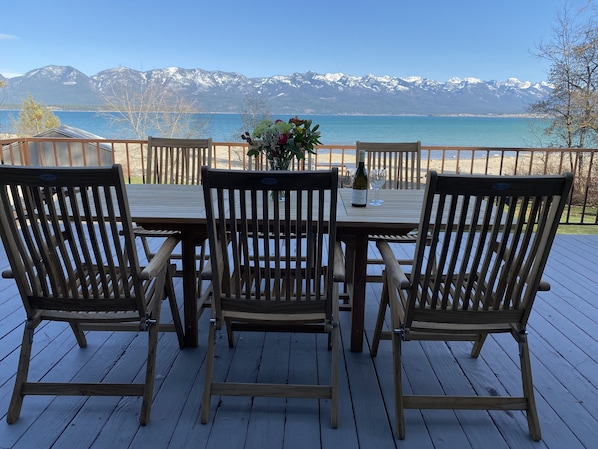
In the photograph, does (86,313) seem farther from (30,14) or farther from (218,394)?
(30,14)

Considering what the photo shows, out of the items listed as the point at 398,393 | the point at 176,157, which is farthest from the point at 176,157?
the point at 398,393

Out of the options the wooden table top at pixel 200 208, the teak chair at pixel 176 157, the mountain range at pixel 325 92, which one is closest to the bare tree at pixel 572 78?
the wooden table top at pixel 200 208

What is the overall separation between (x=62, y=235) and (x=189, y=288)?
668 millimetres

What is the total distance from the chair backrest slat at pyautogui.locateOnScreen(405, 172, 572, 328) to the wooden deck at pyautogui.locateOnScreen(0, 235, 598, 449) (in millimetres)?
441

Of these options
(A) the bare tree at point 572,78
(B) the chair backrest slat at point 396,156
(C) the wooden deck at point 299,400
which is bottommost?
(C) the wooden deck at point 299,400

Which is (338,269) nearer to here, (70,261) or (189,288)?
(189,288)

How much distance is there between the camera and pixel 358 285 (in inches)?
78.5

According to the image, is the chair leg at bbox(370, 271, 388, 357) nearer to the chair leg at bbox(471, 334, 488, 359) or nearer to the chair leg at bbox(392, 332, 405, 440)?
the chair leg at bbox(392, 332, 405, 440)

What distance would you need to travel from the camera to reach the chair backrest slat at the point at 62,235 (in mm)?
1301

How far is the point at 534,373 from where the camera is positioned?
1.96 meters

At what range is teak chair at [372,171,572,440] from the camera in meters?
1.27

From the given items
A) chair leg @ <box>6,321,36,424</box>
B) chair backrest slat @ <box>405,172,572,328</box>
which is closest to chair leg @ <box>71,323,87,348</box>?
chair leg @ <box>6,321,36,424</box>

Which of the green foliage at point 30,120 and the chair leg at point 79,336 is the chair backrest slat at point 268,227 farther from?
the green foliage at point 30,120

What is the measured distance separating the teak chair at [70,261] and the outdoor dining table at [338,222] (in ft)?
0.59
